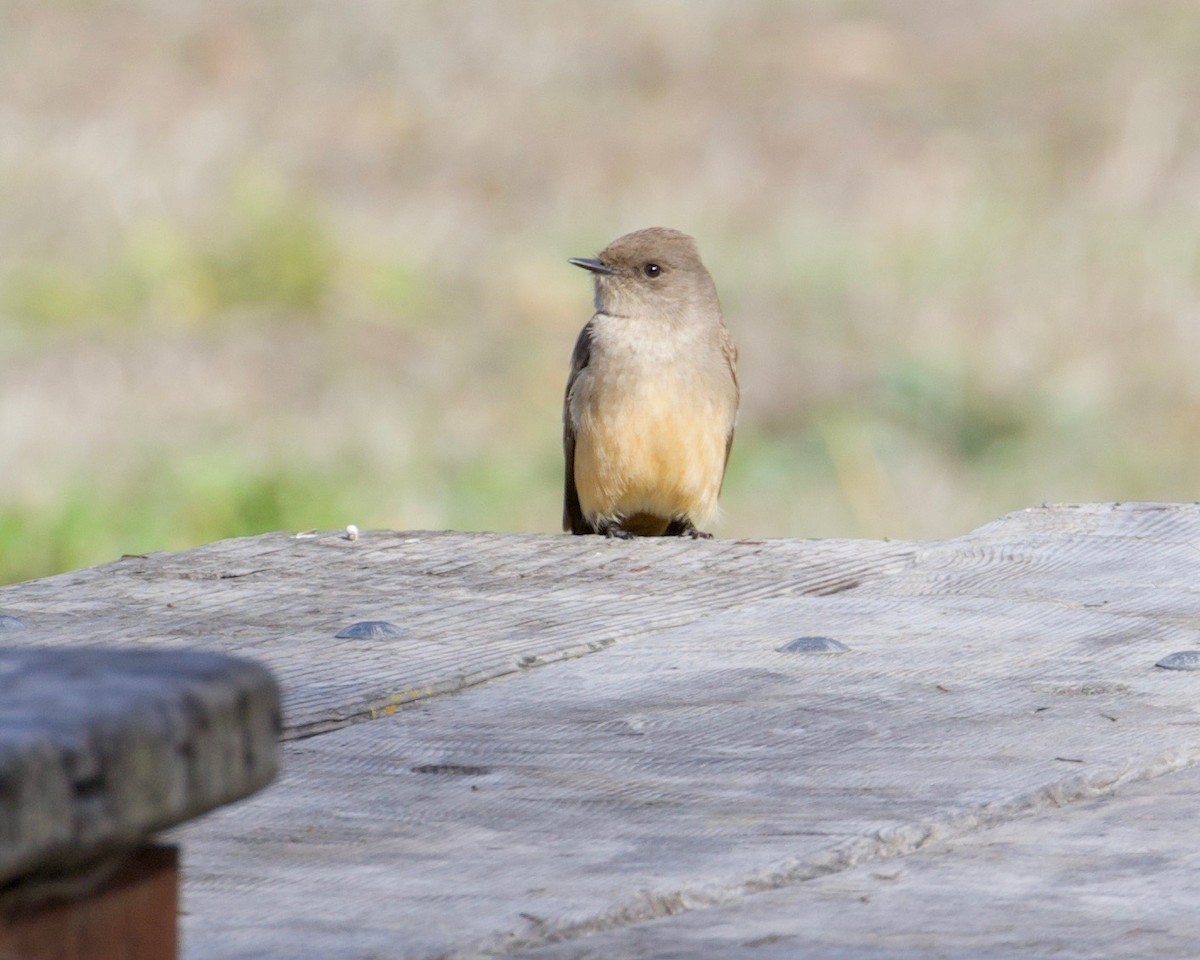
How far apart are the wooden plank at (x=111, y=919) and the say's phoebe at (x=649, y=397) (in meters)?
5.26

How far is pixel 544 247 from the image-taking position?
16.2 m

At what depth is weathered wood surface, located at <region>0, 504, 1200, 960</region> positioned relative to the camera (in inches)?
86.6

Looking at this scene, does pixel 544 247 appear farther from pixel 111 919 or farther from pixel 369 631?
pixel 111 919

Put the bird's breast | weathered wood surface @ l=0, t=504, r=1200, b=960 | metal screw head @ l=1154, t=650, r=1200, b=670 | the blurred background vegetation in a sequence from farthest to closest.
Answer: the blurred background vegetation < the bird's breast < metal screw head @ l=1154, t=650, r=1200, b=670 < weathered wood surface @ l=0, t=504, r=1200, b=960

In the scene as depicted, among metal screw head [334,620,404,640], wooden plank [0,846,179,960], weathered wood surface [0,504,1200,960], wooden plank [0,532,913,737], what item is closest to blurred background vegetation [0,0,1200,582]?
wooden plank [0,532,913,737]

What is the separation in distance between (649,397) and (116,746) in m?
5.47

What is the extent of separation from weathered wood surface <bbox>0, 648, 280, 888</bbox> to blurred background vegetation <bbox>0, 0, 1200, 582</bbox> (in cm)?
834

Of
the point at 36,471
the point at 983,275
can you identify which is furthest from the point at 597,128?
the point at 36,471

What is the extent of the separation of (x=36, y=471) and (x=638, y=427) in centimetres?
535

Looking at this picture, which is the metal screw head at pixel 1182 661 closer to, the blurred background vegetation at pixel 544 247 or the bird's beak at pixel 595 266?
the bird's beak at pixel 595 266

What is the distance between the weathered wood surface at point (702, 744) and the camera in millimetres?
2199

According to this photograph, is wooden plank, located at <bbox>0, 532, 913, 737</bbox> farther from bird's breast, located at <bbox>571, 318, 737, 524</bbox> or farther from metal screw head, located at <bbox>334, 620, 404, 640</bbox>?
bird's breast, located at <bbox>571, 318, 737, 524</bbox>

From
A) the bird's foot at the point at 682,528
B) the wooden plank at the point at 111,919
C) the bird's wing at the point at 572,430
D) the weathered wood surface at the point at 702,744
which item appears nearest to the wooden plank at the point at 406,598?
the weathered wood surface at the point at 702,744

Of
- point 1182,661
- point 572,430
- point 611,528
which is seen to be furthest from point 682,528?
point 1182,661
